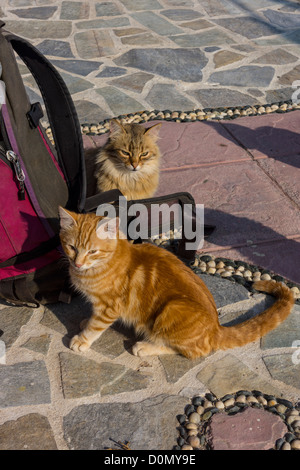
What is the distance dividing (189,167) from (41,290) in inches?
73.8

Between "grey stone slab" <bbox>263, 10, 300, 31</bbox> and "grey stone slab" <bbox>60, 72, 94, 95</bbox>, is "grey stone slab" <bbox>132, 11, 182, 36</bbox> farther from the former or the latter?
"grey stone slab" <bbox>60, 72, 94, 95</bbox>

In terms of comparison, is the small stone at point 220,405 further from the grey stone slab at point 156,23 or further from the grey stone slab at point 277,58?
the grey stone slab at point 156,23

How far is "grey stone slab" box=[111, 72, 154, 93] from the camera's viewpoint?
5.45 m

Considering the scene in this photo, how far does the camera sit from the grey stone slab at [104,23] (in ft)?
22.2

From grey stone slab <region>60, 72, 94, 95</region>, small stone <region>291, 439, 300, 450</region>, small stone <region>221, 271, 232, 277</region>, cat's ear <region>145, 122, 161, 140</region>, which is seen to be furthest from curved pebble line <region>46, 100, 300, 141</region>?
small stone <region>291, 439, 300, 450</region>

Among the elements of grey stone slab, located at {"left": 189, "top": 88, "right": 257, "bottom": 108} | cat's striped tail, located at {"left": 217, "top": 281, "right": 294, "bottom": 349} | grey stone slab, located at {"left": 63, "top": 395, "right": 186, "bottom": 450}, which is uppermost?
grey stone slab, located at {"left": 189, "top": 88, "right": 257, "bottom": 108}

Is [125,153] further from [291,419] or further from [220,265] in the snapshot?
[291,419]

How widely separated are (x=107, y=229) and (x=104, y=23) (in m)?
5.10

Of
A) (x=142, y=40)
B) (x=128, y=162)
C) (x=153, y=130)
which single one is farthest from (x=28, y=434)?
(x=142, y=40)

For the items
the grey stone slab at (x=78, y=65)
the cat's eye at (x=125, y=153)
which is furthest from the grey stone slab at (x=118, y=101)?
the cat's eye at (x=125, y=153)

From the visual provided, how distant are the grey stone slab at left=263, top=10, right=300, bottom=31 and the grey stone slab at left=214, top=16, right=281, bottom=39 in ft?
0.43

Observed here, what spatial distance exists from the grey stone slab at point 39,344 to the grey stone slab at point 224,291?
100 cm

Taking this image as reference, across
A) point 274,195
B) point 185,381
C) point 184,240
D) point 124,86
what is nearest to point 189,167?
point 274,195
